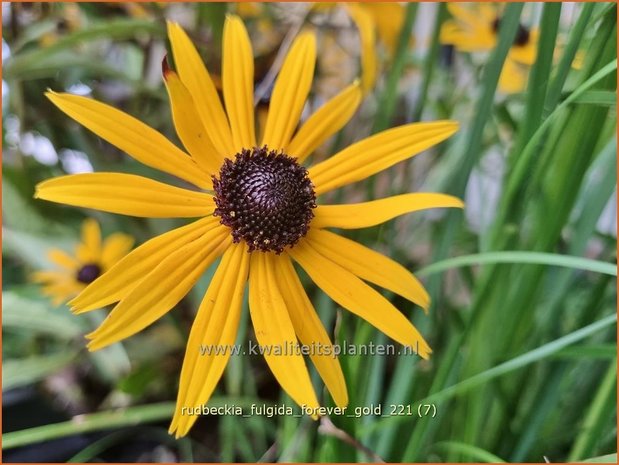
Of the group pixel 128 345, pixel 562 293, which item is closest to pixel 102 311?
pixel 128 345

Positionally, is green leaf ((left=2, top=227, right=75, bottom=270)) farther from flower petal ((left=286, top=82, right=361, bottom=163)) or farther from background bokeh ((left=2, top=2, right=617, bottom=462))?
flower petal ((left=286, top=82, right=361, bottom=163))

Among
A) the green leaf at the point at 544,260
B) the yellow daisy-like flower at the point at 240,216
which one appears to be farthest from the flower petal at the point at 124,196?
the green leaf at the point at 544,260

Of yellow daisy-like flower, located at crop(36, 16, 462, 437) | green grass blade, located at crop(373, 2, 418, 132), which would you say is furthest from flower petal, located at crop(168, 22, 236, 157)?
green grass blade, located at crop(373, 2, 418, 132)

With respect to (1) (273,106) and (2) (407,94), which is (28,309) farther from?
(2) (407,94)

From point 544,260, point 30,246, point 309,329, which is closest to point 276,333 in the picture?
point 309,329

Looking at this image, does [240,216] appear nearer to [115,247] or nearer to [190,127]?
[190,127]

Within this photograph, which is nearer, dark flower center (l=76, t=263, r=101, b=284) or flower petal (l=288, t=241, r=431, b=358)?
flower petal (l=288, t=241, r=431, b=358)
